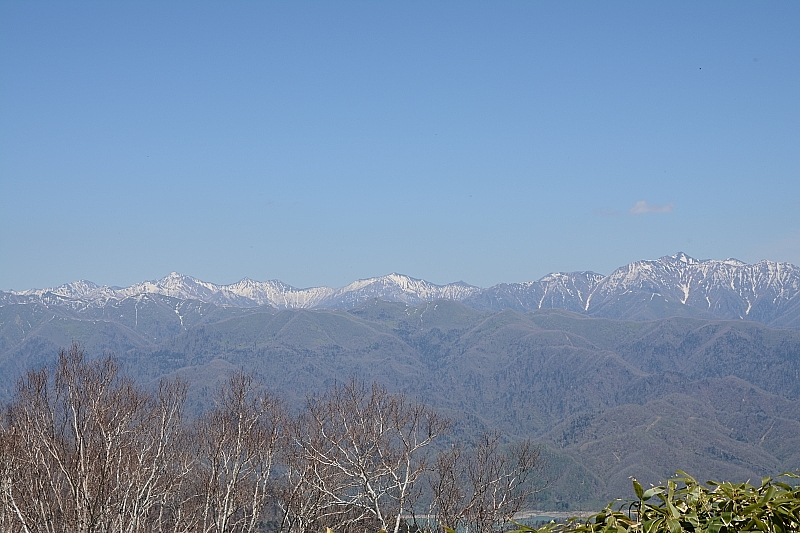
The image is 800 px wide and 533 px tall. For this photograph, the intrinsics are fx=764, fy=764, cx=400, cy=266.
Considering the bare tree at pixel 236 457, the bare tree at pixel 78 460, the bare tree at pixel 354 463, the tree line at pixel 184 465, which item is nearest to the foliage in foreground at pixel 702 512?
the tree line at pixel 184 465

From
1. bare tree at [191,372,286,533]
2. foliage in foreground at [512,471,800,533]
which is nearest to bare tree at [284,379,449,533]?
bare tree at [191,372,286,533]

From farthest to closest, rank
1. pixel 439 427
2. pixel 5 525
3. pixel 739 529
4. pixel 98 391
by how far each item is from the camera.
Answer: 1. pixel 439 427
2. pixel 98 391
3. pixel 5 525
4. pixel 739 529

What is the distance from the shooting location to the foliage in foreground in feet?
5.88

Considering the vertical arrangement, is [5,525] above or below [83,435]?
below

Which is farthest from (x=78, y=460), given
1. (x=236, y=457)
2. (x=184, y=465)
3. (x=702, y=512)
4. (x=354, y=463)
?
(x=702, y=512)

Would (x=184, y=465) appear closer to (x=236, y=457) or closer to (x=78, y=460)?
(x=236, y=457)

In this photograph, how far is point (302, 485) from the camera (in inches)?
1086

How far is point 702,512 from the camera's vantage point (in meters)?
1.96

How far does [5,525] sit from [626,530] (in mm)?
24012

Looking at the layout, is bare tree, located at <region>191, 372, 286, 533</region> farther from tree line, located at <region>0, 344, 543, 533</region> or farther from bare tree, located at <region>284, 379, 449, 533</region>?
bare tree, located at <region>284, 379, 449, 533</region>

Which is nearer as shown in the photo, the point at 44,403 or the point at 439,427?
the point at 44,403

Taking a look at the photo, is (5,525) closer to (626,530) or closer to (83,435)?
(83,435)

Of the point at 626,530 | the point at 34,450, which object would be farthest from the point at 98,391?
the point at 626,530

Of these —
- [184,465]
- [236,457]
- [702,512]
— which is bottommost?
[184,465]
